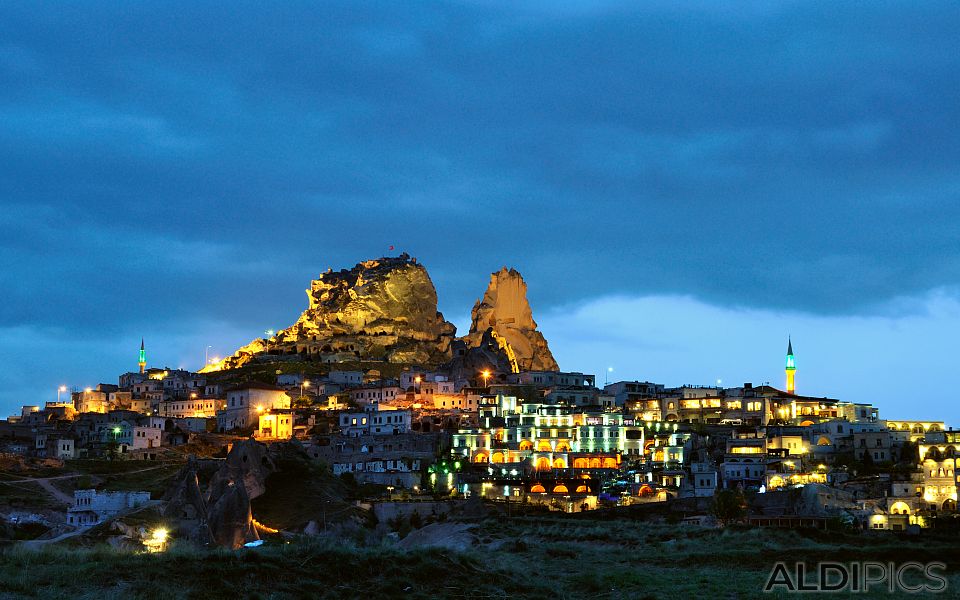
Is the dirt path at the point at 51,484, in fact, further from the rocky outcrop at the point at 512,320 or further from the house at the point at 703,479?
the rocky outcrop at the point at 512,320

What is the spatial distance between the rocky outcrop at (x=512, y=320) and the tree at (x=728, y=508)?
3511 inches

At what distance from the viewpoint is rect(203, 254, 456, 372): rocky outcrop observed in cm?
16025

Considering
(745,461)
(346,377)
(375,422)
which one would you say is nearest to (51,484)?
(375,422)

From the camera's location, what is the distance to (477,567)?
3619cm

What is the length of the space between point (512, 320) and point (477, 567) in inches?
5157

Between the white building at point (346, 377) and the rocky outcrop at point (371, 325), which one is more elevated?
the rocky outcrop at point (371, 325)

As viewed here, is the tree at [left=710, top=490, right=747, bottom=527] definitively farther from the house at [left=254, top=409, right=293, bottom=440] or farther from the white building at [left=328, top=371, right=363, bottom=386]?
the white building at [left=328, top=371, right=363, bottom=386]

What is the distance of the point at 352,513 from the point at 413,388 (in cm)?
4673

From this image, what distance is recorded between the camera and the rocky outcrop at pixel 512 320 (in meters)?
166

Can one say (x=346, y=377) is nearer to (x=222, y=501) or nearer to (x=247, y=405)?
(x=247, y=405)

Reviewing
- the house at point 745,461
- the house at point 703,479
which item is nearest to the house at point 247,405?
the house at point 745,461

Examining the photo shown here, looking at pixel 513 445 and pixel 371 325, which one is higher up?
pixel 371 325

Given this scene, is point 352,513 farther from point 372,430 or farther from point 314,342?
point 314,342

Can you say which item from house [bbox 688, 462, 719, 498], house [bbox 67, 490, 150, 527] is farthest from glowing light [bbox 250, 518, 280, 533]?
house [bbox 688, 462, 719, 498]
